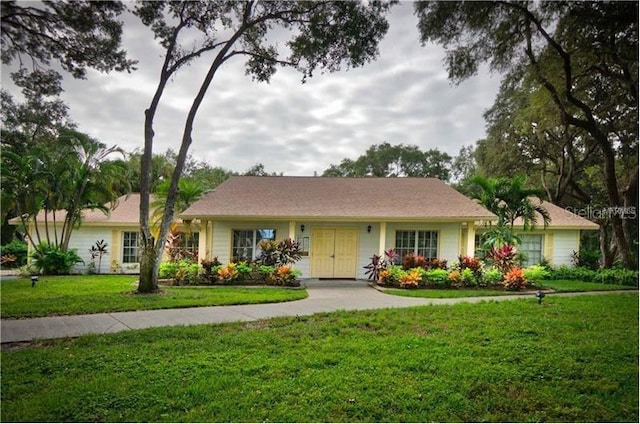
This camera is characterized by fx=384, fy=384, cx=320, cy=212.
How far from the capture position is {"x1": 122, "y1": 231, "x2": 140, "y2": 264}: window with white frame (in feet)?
51.8

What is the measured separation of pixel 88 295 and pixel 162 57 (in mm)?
6052

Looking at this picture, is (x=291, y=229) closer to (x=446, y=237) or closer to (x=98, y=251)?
(x=446, y=237)

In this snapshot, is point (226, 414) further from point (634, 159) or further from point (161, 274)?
point (634, 159)

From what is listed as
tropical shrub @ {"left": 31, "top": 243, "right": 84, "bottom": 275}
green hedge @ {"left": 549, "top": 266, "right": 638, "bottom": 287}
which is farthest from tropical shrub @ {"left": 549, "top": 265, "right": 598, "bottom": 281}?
tropical shrub @ {"left": 31, "top": 243, "right": 84, "bottom": 275}

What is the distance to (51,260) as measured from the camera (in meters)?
14.0

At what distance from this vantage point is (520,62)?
9945 mm

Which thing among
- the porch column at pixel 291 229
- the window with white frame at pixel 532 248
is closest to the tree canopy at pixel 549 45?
the window with white frame at pixel 532 248

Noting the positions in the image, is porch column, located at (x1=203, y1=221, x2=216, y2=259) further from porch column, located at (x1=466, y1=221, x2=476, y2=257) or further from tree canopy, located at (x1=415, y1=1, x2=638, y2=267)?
tree canopy, located at (x1=415, y1=1, x2=638, y2=267)

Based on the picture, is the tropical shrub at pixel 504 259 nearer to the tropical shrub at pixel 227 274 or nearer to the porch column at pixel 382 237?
the porch column at pixel 382 237

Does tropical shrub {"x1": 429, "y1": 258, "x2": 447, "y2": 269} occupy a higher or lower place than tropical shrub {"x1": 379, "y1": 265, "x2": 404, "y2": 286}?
higher

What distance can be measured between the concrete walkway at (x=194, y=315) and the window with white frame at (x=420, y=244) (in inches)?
149

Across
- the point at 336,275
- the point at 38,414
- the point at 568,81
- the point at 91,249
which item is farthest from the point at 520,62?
the point at 91,249

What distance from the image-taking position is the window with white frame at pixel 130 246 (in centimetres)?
1577

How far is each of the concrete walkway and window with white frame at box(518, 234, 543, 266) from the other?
5978 mm
